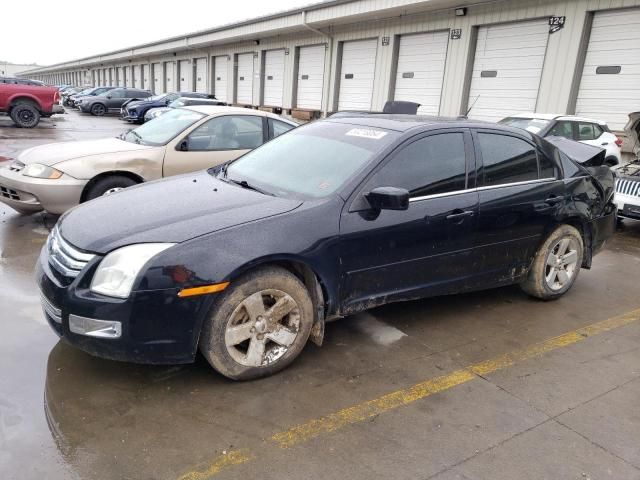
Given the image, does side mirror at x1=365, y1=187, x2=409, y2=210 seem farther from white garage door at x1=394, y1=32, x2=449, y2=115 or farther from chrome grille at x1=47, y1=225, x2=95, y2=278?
white garage door at x1=394, y1=32, x2=449, y2=115

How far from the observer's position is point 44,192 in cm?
546

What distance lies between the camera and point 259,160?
4027mm

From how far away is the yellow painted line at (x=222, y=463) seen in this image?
90.4 inches

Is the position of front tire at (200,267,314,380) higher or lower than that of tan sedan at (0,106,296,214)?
lower

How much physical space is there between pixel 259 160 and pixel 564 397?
107 inches

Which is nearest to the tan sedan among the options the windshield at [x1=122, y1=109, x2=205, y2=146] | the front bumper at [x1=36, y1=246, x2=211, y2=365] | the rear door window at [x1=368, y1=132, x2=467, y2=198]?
the windshield at [x1=122, y1=109, x2=205, y2=146]

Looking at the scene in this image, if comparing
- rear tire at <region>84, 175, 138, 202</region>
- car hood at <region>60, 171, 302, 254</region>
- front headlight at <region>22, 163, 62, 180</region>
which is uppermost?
car hood at <region>60, 171, 302, 254</region>

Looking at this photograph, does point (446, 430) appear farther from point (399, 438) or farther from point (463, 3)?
point (463, 3)

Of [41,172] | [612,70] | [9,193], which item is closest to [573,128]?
[612,70]

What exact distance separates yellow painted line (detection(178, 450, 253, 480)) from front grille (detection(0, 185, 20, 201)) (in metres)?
4.55

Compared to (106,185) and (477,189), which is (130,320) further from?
(106,185)

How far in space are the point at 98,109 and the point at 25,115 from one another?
12006 mm

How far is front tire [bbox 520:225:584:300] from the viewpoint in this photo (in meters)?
4.44

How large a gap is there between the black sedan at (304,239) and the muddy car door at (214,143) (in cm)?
220
